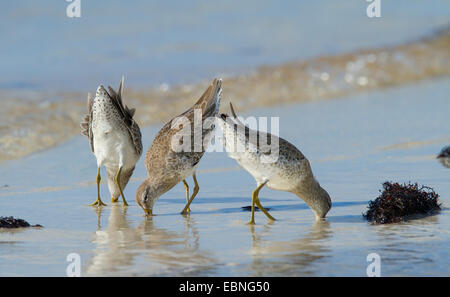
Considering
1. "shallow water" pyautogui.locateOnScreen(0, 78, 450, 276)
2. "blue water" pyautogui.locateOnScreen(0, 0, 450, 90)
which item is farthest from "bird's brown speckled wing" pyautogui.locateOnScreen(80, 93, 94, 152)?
"blue water" pyautogui.locateOnScreen(0, 0, 450, 90)

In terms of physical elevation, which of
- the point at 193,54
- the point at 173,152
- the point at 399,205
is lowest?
the point at 399,205

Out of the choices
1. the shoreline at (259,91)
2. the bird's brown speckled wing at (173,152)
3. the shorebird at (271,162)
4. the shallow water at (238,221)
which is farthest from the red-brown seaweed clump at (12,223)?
the shoreline at (259,91)

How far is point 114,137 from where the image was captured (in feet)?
24.2

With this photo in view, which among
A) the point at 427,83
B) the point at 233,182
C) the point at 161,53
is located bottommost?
the point at 233,182

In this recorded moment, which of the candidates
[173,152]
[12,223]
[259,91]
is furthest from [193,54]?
[12,223]

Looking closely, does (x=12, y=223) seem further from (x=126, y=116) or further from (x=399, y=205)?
(x=399, y=205)

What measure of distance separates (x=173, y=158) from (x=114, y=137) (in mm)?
871

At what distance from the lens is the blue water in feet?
54.6

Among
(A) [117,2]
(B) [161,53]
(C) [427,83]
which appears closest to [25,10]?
(A) [117,2]

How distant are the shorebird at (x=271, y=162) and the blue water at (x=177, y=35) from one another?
365 inches

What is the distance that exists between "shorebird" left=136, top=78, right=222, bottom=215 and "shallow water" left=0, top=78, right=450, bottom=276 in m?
0.18
